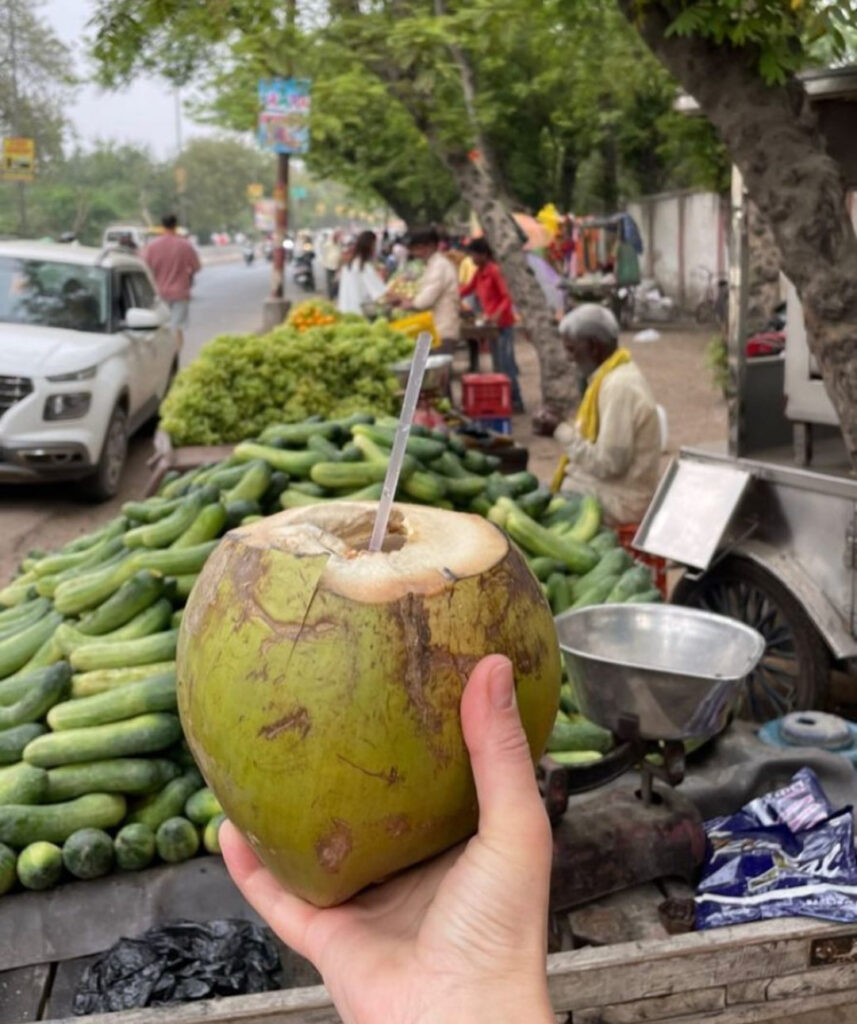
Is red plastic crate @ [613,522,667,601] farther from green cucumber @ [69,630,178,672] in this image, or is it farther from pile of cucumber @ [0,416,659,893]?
green cucumber @ [69,630,178,672]

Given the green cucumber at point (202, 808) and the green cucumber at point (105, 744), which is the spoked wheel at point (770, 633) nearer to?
the green cucumber at point (202, 808)

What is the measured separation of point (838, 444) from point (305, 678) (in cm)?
417

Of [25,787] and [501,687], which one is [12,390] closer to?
[25,787]

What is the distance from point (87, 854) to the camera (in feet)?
Result: 9.68

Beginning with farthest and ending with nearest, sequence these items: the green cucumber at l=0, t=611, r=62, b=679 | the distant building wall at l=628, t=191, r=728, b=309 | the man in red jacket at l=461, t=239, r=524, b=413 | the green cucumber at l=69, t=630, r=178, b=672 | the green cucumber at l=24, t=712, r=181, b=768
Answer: the distant building wall at l=628, t=191, r=728, b=309
the man in red jacket at l=461, t=239, r=524, b=413
the green cucumber at l=0, t=611, r=62, b=679
the green cucumber at l=69, t=630, r=178, b=672
the green cucumber at l=24, t=712, r=181, b=768

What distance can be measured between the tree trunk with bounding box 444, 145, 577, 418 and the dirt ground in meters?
0.58

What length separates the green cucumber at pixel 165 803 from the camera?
3135mm

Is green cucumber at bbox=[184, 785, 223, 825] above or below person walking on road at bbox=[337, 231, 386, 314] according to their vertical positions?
below

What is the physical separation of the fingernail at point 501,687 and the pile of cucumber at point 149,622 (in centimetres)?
198

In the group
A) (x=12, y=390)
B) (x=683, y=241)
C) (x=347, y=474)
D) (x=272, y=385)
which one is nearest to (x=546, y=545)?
(x=347, y=474)

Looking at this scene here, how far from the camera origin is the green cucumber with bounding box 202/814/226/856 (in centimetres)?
299

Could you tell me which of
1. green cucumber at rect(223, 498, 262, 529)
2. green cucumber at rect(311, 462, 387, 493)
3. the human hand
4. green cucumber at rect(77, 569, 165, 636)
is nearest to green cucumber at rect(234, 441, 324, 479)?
green cucumber at rect(311, 462, 387, 493)

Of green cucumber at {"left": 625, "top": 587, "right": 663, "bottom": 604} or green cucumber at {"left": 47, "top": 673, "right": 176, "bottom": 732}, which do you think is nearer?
green cucumber at {"left": 47, "top": 673, "right": 176, "bottom": 732}

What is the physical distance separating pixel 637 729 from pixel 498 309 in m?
10.8
